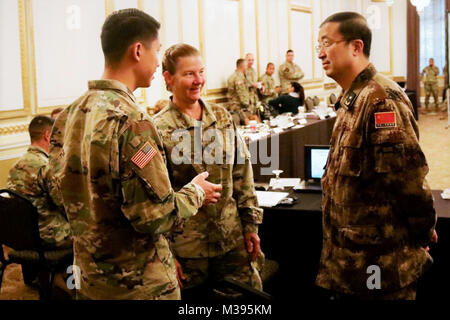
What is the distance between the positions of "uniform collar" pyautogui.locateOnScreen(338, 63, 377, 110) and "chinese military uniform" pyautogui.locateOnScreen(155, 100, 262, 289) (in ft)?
1.73

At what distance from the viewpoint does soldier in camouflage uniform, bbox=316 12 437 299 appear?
179 cm

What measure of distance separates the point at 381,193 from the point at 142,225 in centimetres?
82

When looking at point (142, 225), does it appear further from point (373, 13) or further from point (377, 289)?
point (373, 13)

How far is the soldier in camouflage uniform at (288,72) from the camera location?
11.8m

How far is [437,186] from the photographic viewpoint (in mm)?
6488

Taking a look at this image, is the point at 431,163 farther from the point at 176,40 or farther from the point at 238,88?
the point at 176,40

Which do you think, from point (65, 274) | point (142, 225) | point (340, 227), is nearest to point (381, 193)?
point (340, 227)

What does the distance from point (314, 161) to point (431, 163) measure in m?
5.04

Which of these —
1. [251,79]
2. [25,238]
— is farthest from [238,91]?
[25,238]

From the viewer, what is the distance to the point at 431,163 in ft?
26.2

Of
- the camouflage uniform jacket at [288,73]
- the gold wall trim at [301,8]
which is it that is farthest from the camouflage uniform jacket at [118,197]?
the gold wall trim at [301,8]

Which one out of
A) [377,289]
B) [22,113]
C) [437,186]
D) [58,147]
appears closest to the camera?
[58,147]

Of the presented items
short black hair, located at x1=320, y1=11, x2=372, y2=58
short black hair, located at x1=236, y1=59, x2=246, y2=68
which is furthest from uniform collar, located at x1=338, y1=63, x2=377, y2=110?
short black hair, located at x1=236, y1=59, x2=246, y2=68

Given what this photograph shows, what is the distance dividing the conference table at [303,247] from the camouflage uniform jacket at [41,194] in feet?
3.98
